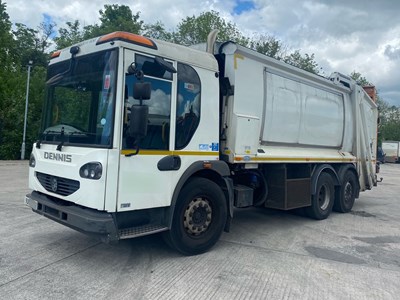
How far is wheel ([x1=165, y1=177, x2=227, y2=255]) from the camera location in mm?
4832

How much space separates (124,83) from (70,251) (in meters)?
2.62

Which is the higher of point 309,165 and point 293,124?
point 293,124

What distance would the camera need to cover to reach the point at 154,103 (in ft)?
14.8

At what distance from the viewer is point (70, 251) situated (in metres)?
5.09

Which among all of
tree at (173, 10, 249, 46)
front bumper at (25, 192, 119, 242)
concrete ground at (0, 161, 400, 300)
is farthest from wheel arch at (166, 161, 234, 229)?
tree at (173, 10, 249, 46)

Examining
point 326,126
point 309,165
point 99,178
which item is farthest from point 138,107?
point 326,126

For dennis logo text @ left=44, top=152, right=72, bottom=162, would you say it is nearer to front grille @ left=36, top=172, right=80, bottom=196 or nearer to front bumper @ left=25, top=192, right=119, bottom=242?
front grille @ left=36, top=172, right=80, bottom=196

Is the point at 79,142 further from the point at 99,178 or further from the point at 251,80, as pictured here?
the point at 251,80

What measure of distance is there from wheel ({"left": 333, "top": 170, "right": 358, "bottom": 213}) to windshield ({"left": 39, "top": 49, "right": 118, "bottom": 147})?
6.67 meters

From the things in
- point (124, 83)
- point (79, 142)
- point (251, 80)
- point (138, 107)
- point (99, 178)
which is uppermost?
point (251, 80)

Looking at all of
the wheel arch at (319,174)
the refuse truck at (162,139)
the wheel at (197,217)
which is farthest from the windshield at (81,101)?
the wheel arch at (319,174)

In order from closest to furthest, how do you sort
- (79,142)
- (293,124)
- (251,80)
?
(79,142)
(251,80)
(293,124)

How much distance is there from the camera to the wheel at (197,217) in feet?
15.9

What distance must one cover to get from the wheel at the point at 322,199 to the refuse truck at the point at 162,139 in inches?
33.4
